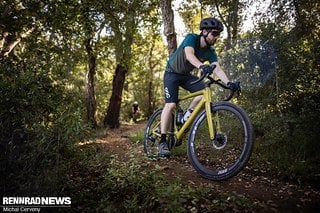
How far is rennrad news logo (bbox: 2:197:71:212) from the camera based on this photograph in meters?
3.32

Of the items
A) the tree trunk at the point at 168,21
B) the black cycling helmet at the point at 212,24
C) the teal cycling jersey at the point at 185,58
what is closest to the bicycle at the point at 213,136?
the teal cycling jersey at the point at 185,58

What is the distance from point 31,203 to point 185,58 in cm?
318

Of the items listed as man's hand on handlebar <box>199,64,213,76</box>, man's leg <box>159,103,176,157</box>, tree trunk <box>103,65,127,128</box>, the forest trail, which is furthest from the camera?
tree trunk <box>103,65,127,128</box>

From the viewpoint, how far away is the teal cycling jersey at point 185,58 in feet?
14.2

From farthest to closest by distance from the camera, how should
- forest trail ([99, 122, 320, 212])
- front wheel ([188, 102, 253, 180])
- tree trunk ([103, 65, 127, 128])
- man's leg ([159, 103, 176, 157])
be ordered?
tree trunk ([103, 65, 127, 128]) → man's leg ([159, 103, 176, 157]) → front wheel ([188, 102, 253, 180]) → forest trail ([99, 122, 320, 212])

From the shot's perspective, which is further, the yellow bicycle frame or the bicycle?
the yellow bicycle frame

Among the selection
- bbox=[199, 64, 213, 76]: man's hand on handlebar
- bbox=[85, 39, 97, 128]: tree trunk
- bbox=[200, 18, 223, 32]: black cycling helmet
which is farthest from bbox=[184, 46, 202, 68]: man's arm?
bbox=[85, 39, 97, 128]: tree trunk

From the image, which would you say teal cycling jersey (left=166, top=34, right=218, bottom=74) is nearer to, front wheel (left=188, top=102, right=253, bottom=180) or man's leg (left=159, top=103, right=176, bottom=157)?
man's leg (left=159, top=103, right=176, bottom=157)

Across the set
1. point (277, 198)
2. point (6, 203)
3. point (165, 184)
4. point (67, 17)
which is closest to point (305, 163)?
point (277, 198)

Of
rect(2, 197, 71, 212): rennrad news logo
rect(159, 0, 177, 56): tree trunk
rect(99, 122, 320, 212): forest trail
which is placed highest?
rect(159, 0, 177, 56): tree trunk

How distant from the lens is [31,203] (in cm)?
340

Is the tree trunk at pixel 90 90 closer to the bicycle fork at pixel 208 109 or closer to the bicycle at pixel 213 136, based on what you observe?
the bicycle at pixel 213 136

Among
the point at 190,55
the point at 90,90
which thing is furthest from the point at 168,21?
the point at 90,90

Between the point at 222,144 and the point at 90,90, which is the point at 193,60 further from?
the point at 90,90
